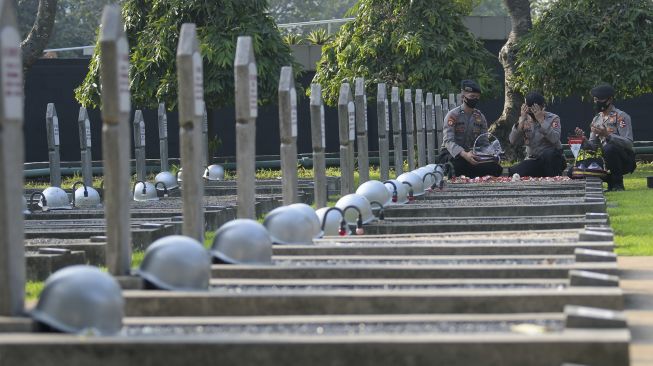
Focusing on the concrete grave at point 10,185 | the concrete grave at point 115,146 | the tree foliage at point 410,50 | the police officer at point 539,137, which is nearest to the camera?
the concrete grave at point 10,185

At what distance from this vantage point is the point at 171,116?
36281 mm

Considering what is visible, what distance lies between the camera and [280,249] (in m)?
10.6

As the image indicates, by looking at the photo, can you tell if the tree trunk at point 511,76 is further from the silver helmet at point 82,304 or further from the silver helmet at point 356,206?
the silver helmet at point 82,304

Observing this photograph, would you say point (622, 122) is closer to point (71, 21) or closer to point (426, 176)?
point (426, 176)

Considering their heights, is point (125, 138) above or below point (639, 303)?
above

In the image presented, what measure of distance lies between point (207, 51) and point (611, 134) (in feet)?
32.6

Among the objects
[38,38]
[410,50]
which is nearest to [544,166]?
[410,50]

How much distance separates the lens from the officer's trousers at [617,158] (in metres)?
20.8

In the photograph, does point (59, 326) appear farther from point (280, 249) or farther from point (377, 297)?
point (280, 249)

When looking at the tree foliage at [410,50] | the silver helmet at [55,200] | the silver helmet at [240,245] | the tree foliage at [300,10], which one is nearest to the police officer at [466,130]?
the silver helmet at [55,200]

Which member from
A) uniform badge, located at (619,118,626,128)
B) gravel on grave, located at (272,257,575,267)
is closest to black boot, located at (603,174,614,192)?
uniform badge, located at (619,118,626,128)

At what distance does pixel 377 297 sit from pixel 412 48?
71.7ft

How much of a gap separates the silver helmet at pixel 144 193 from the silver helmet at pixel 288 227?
33.0 ft

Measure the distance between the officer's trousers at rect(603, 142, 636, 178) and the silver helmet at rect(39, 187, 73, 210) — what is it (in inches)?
275
